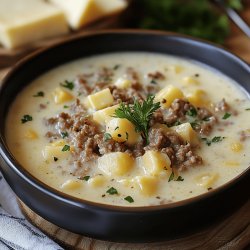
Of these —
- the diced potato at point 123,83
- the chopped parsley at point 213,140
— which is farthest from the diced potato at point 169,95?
the chopped parsley at point 213,140

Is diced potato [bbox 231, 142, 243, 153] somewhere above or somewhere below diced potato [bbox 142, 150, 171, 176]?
above

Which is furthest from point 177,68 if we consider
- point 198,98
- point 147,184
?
point 147,184

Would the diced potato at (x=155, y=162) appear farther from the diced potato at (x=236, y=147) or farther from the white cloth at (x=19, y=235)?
the white cloth at (x=19, y=235)

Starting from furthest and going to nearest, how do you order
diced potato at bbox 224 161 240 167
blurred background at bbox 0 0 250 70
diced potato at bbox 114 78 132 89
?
blurred background at bbox 0 0 250 70 → diced potato at bbox 114 78 132 89 → diced potato at bbox 224 161 240 167

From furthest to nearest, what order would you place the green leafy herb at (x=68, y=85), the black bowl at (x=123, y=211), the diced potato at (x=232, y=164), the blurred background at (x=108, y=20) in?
1. the blurred background at (x=108, y=20)
2. the green leafy herb at (x=68, y=85)
3. the diced potato at (x=232, y=164)
4. the black bowl at (x=123, y=211)

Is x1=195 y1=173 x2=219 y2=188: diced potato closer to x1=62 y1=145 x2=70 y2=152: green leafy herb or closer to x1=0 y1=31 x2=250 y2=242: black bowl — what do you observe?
x1=0 y1=31 x2=250 y2=242: black bowl

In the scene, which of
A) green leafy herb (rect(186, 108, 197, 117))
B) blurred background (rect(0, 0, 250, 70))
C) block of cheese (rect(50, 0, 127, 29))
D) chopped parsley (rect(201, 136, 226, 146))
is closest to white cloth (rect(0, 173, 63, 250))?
chopped parsley (rect(201, 136, 226, 146))

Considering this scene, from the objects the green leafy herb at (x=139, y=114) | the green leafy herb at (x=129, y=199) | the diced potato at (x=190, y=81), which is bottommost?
the green leafy herb at (x=129, y=199)

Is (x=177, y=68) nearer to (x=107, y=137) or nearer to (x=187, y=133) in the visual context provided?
(x=187, y=133)

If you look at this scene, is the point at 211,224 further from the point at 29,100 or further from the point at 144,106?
the point at 29,100
